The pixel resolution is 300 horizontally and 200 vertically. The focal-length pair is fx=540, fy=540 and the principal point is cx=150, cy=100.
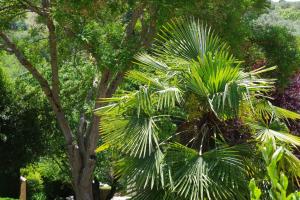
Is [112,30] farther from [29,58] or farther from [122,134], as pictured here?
[122,134]

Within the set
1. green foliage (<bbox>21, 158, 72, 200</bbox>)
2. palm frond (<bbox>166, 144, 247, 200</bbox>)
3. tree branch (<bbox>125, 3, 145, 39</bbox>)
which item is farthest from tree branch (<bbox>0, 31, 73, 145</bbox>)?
palm frond (<bbox>166, 144, 247, 200</bbox>)

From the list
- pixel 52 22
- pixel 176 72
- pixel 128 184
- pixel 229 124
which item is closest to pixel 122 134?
pixel 128 184

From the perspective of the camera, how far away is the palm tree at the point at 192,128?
20.7 feet

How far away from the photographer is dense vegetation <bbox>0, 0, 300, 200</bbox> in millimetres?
6454

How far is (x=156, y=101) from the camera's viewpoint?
6.95 metres

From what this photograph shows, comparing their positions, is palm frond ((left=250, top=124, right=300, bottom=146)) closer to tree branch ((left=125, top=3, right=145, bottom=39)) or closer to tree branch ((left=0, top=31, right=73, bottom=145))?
tree branch ((left=125, top=3, right=145, bottom=39))

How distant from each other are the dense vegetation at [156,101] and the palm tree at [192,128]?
2 centimetres

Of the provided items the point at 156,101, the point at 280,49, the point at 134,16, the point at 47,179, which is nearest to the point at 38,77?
the point at 134,16

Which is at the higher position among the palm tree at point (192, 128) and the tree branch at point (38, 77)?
the palm tree at point (192, 128)

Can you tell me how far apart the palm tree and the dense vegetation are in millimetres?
16

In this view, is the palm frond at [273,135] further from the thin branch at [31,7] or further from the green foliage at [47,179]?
the green foliage at [47,179]

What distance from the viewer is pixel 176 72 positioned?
706 cm

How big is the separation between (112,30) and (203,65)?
432cm

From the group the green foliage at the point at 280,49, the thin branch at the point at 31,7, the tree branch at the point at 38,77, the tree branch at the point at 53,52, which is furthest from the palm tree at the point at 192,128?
the green foliage at the point at 280,49
